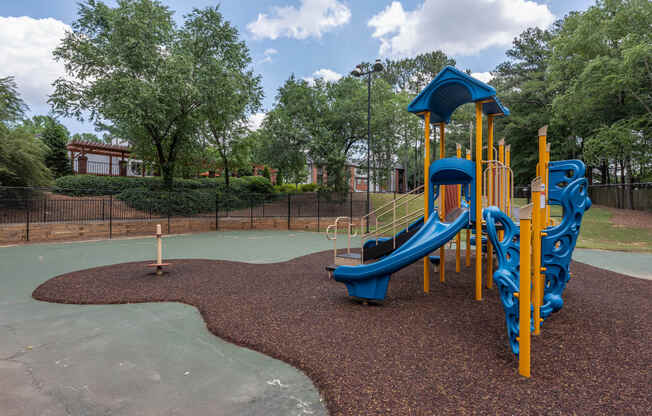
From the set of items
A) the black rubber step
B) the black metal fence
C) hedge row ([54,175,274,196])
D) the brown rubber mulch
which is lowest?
the brown rubber mulch

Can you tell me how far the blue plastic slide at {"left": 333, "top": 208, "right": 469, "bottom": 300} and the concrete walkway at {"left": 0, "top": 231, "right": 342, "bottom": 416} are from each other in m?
2.31

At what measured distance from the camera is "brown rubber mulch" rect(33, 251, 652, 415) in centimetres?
301

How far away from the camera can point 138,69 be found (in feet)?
63.9

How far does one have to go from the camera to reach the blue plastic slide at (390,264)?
17.7ft

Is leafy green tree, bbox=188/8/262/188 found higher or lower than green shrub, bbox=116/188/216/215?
higher

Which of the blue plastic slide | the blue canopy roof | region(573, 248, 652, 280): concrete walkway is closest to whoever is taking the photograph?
the blue plastic slide

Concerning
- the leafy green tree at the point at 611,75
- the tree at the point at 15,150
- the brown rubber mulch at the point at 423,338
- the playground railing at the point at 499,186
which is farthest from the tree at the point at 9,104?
the leafy green tree at the point at 611,75

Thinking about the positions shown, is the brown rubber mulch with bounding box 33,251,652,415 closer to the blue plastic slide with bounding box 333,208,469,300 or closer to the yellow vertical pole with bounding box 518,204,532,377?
the yellow vertical pole with bounding box 518,204,532,377

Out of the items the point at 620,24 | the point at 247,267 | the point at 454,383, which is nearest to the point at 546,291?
the point at 454,383

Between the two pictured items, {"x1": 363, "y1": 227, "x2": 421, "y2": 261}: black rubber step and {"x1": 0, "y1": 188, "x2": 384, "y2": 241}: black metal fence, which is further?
{"x1": 0, "y1": 188, "x2": 384, "y2": 241}: black metal fence

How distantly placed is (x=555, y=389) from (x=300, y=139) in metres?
22.3

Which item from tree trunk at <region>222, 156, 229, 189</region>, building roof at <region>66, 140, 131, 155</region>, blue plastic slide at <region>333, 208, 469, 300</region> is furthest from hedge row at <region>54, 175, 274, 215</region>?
blue plastic slide at <region>333, 208, 469, 300</region>

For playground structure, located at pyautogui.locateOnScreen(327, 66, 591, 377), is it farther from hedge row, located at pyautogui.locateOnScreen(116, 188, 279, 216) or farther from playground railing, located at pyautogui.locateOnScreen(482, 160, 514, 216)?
hedge row, located at pyautogui.locateOnScreen(116, 188, 279, 216)

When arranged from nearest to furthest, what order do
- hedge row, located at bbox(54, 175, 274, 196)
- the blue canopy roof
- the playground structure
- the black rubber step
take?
the playground structure < the blue canopy roof < the black rubber step < hedge row, located at bbox(54, 175, 274, 196)
